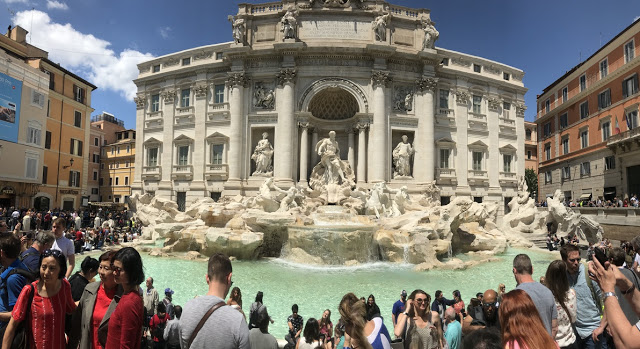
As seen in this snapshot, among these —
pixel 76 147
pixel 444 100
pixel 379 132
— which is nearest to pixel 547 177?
pixel 444 100

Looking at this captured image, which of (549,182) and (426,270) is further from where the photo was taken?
(549,182)

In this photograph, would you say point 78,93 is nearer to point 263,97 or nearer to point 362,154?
point 263,97

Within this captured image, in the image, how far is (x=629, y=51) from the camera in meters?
23.3

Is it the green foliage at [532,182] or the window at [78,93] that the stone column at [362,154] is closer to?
the green foliage at [532,182]

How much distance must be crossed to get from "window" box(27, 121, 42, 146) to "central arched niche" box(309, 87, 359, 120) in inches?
782

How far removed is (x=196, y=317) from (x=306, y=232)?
36.8 feet

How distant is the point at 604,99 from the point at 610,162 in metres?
5.04

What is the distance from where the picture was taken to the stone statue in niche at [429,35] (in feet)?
75.5

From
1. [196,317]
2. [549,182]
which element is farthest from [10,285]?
[549,182]

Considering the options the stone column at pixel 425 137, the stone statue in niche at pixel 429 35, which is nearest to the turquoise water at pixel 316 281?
the stone column at pixel 425 137

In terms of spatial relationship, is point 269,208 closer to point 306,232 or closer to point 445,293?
point 306,232

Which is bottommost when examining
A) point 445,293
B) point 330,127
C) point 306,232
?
point 445,293

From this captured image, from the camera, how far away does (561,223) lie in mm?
18266

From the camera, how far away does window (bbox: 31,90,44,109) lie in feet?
77.4
